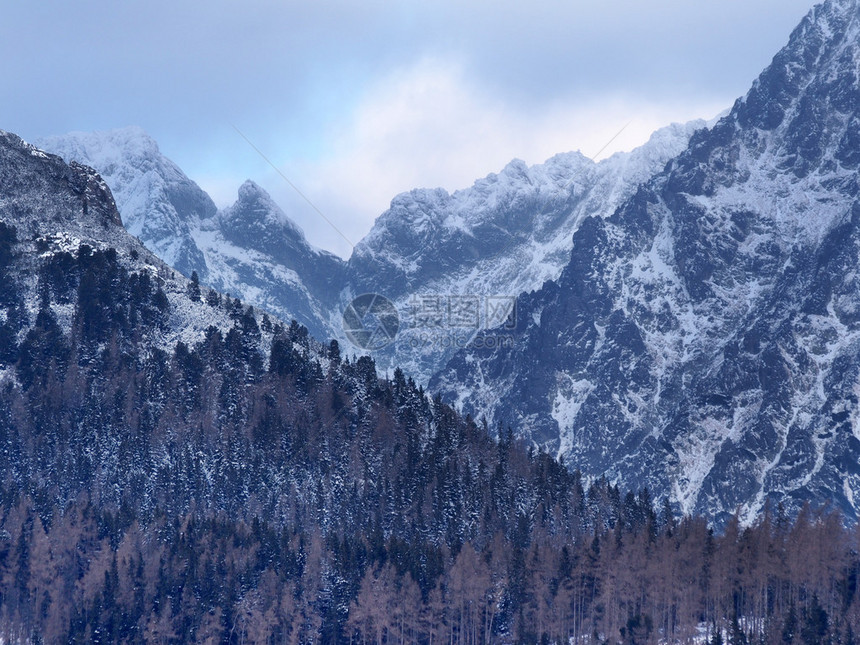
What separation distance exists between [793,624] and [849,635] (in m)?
7.36

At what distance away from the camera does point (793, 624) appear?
198 m

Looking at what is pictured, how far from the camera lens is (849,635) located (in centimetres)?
19600
